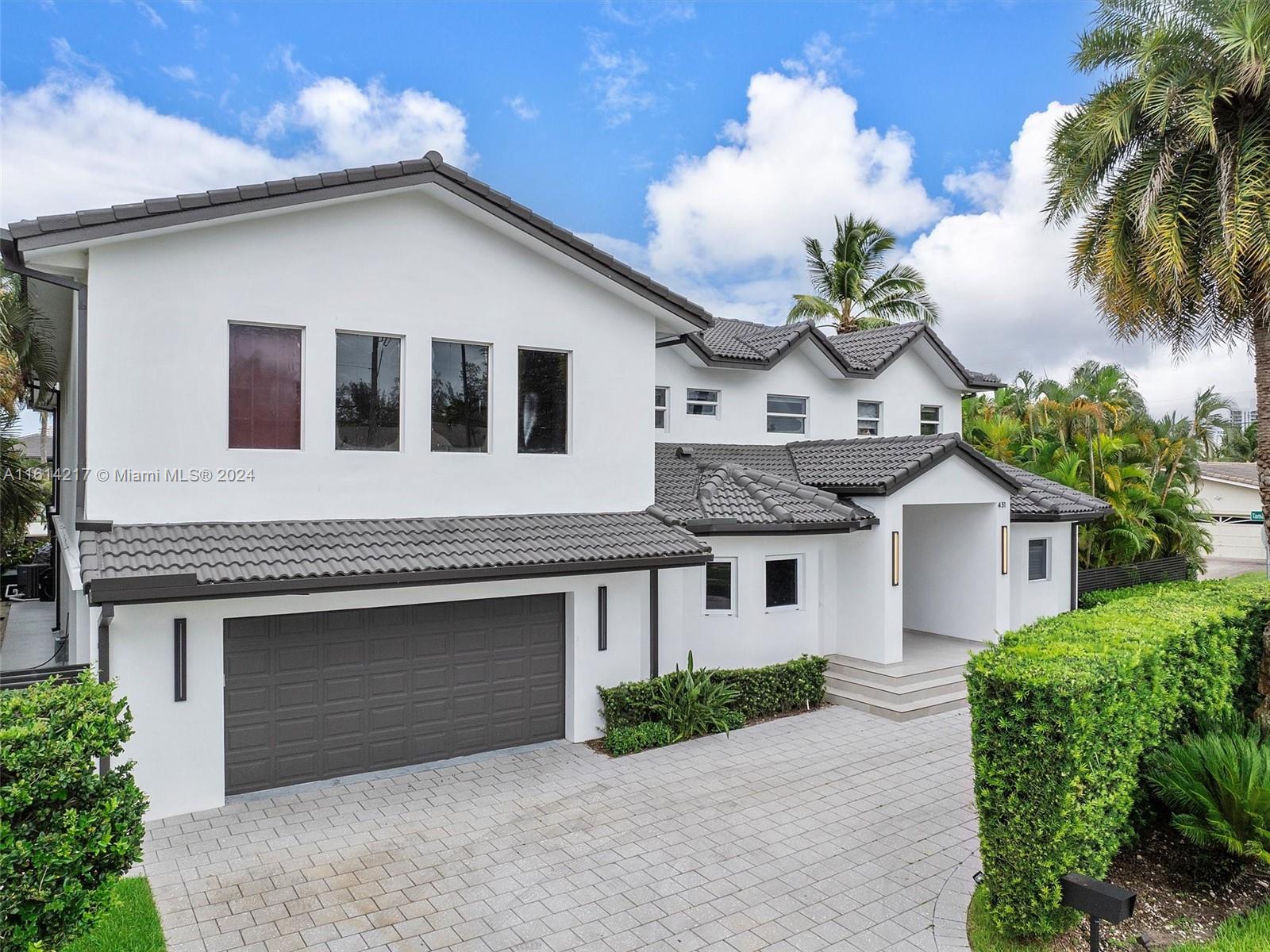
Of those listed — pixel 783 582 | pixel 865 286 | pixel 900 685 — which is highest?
pixel 865 286

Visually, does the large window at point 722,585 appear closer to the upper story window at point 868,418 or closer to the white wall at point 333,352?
the white wall at point 333,352

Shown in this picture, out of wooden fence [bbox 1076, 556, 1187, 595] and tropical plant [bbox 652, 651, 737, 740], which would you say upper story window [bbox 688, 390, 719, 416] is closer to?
tropical plant [bbox 652, 651, 737, 740]

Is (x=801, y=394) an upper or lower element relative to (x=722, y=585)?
upper

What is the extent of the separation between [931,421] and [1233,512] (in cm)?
3132

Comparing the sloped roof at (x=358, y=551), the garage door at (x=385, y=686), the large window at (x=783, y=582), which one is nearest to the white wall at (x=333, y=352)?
the sloped roof at (x=358, y=551)

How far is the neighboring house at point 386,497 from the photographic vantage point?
30.1 feet

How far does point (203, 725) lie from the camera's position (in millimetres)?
9281

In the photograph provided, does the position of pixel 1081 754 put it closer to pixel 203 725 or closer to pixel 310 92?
pixel 203 725

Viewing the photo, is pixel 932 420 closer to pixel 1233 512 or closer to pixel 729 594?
pixel 729 594

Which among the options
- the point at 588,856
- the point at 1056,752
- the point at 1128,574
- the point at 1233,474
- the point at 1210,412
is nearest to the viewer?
the point at 1056,752

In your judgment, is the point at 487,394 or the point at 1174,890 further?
the point at 487,394

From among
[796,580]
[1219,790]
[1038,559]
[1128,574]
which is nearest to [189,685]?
[796,580]

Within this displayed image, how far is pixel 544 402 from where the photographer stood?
12234 mm

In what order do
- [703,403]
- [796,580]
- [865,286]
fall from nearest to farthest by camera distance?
[796,580]
[703,403]
[865,286]
